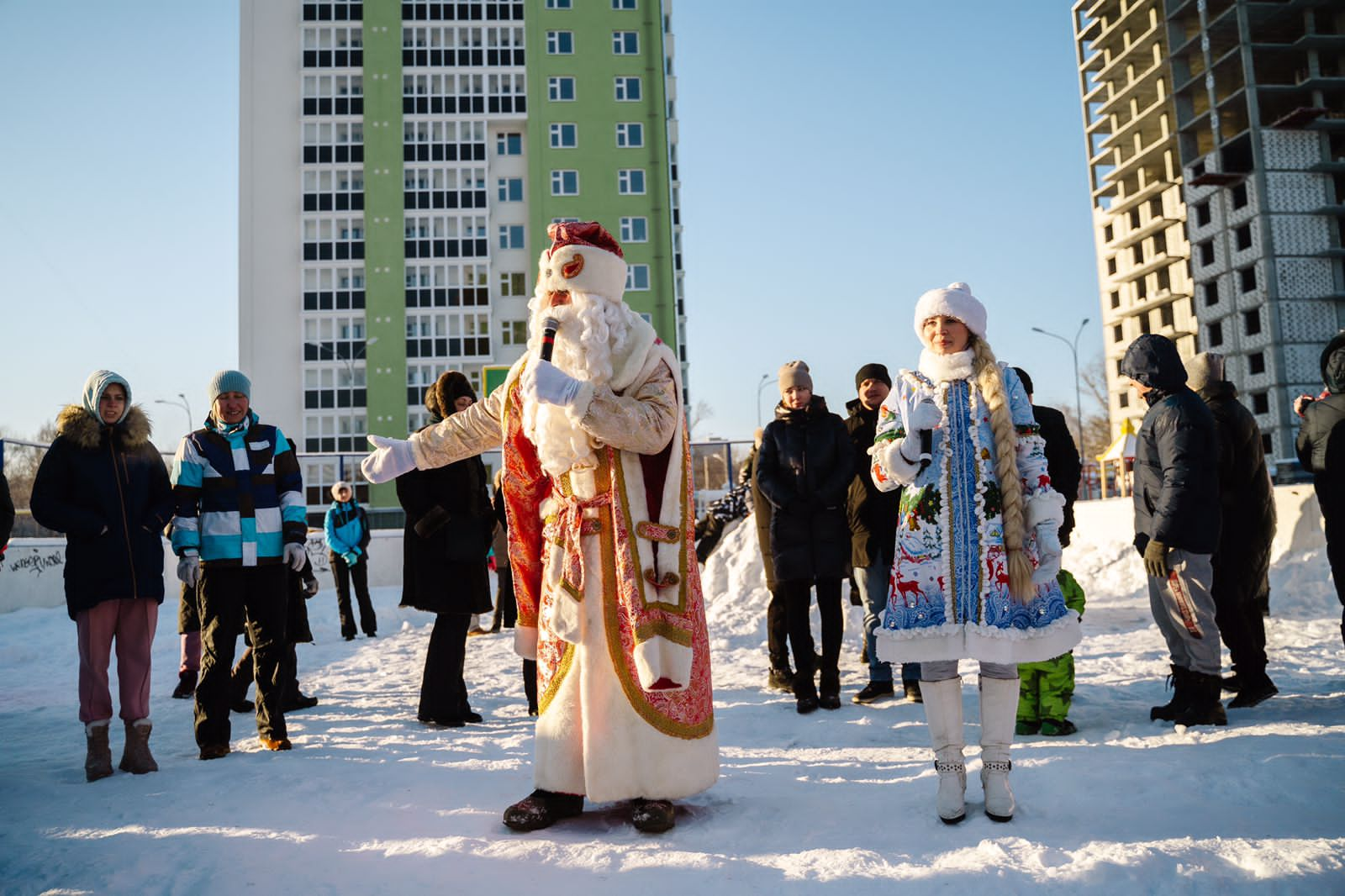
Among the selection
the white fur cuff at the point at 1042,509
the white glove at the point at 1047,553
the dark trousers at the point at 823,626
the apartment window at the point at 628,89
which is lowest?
the dark trousers at the point at 823,626

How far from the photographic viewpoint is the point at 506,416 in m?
4.39

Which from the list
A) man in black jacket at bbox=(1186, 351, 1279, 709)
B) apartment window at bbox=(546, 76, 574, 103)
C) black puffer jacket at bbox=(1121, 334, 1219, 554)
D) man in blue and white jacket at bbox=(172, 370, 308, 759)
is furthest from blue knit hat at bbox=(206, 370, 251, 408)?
apartment window at bbox=(546, 76, 574, 103)

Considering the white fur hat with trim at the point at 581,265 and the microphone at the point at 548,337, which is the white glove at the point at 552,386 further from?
the white fur hat with trim at the point at 581,265

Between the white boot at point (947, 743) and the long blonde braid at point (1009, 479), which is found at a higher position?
the long blonde braid at point (1009, 479)

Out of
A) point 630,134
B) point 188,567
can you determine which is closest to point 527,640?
point 188,567

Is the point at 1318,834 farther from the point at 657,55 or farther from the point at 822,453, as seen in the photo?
the point at 657,55

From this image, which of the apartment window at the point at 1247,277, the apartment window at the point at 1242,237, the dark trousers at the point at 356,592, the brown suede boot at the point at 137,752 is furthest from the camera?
the apartment window at the point at 1242,237

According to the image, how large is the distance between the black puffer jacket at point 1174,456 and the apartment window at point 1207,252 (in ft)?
212

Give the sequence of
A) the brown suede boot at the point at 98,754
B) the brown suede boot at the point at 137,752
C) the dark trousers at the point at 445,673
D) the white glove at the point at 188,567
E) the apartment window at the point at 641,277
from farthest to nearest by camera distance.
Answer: the apartment window at the point at 641,277
the dark trousers at the point at 445,673
the white glove at the point at 188,567
the brown suede boot at the point at 137,752
the brown suede boot at the point at 98,754

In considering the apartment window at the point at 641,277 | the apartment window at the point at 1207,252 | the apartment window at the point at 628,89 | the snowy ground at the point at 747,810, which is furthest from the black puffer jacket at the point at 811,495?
the apartment window at the point at 1207,252

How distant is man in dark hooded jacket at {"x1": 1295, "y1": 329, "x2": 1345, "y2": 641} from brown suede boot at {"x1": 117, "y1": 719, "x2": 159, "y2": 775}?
21.6 feet

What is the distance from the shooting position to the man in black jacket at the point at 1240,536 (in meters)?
5.99

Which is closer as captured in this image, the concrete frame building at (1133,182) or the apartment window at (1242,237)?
the apartment window at (1242,237)

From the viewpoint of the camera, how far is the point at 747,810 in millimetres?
4207
